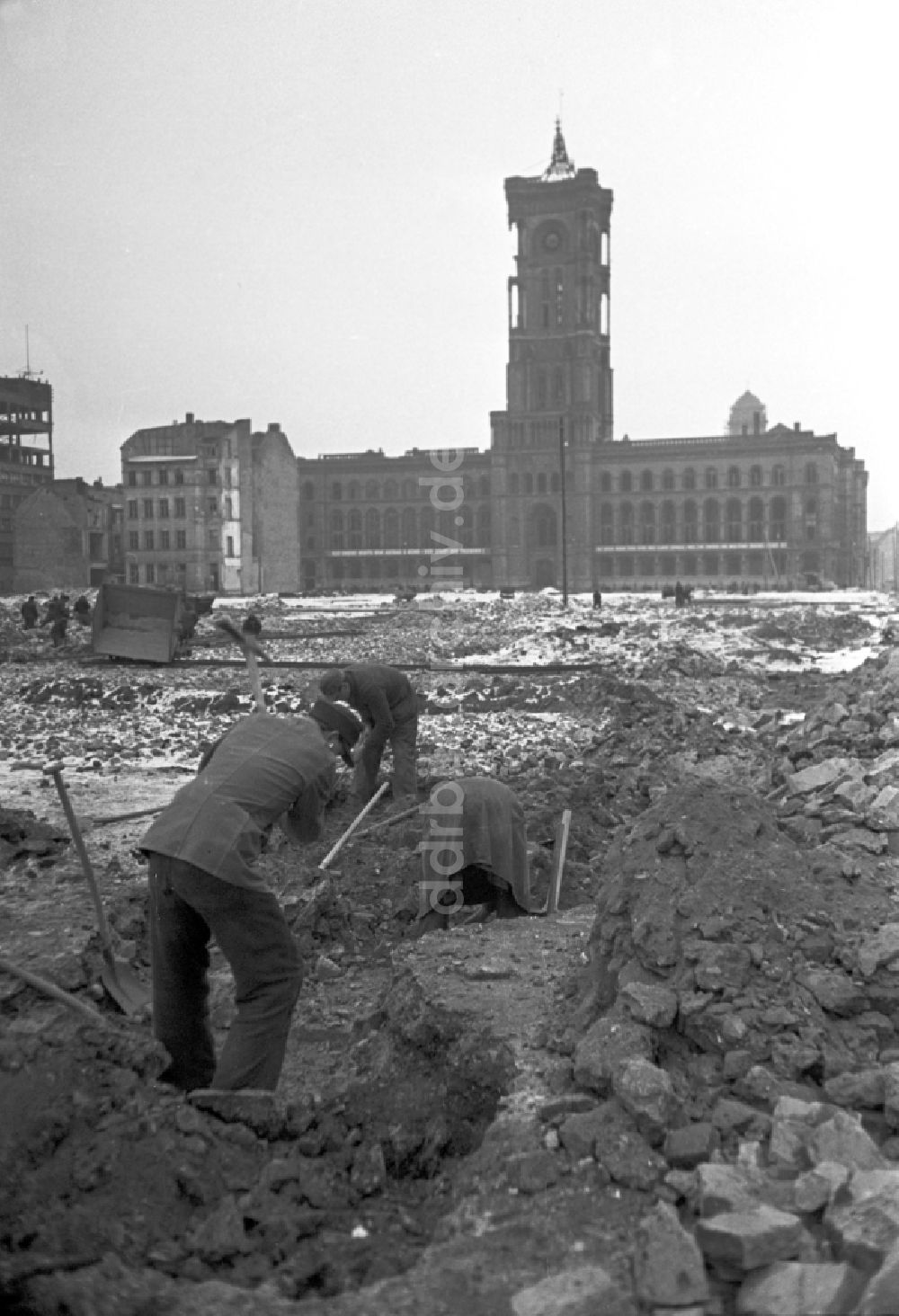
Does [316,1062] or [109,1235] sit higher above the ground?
[109,1235]

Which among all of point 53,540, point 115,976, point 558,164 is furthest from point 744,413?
point 115,976

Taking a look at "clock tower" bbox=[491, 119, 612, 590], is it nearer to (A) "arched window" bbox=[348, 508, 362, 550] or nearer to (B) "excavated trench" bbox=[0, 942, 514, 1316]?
(A) "arched window" bbox=[348, 508, 362, 550]

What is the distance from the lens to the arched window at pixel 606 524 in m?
88.1

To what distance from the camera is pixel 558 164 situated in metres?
95.2

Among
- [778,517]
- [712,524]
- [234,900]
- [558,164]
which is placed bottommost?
[234,900]

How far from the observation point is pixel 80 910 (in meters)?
6.44

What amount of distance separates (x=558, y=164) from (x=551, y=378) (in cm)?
1813

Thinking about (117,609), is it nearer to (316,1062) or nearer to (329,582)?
(316,1062)

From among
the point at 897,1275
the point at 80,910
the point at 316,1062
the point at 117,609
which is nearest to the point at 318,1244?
the point at 897,1275

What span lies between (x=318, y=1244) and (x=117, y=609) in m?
20.0

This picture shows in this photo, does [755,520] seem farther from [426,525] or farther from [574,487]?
[426,525]

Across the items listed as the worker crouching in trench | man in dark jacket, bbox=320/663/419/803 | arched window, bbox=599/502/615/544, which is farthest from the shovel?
arched window, bbox=599/502/615/544

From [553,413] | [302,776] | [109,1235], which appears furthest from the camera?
[553,413]

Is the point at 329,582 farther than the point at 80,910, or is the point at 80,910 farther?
the point at 329,582
